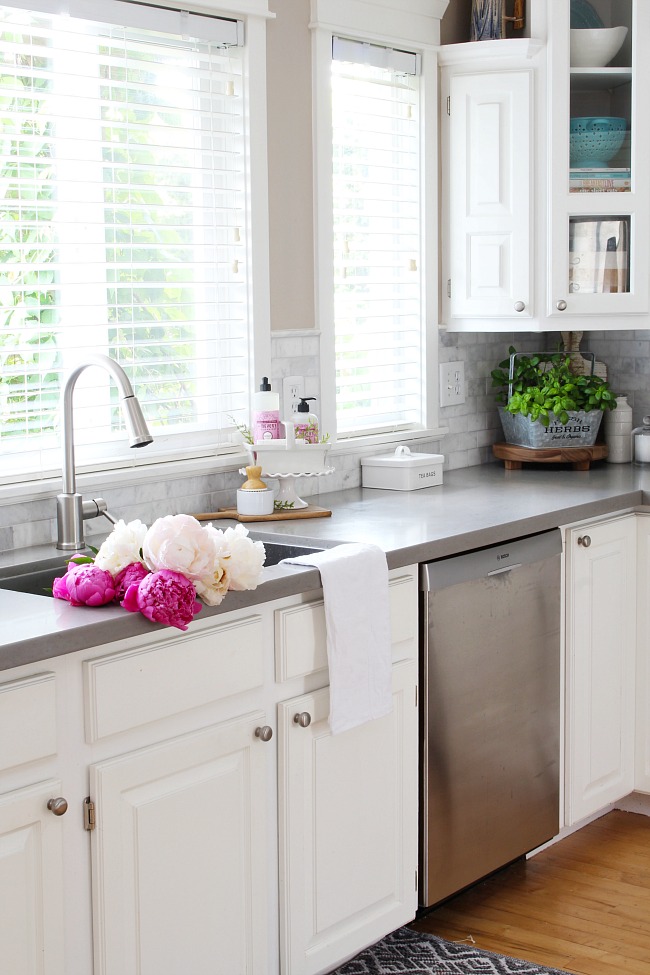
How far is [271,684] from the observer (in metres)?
2.33

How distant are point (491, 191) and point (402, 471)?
89 cm

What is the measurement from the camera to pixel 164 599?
1.97 metres

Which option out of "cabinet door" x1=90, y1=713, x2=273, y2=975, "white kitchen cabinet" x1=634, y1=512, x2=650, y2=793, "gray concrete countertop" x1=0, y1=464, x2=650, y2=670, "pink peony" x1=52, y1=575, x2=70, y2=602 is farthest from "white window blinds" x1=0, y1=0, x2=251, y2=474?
"white kitchen cabinet" x1=634, y1=512, x2=650, y2=793

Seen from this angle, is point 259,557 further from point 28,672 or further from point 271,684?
point 28,672

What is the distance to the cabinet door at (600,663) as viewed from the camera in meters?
3.22

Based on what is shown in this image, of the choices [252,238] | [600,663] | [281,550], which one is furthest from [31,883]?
[600,663]

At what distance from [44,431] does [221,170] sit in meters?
0.82

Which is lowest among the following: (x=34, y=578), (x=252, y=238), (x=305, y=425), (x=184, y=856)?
(x=184, y=856)

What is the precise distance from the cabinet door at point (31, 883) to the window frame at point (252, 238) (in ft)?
3.49

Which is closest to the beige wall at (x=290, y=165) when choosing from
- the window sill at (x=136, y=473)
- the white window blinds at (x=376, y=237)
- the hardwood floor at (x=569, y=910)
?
the white window blinds at (x=376, y=237)

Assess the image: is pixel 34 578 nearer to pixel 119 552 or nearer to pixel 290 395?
pixel 119 552

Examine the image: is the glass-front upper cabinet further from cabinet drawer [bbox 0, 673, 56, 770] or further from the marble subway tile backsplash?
cabinet drawer [bbox 0, 673, 56, 770]

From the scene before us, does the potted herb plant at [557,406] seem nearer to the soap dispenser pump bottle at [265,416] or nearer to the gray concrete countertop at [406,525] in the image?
the gray concrete countertop at [406,525]

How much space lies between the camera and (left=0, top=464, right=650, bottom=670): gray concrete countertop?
1921mm
